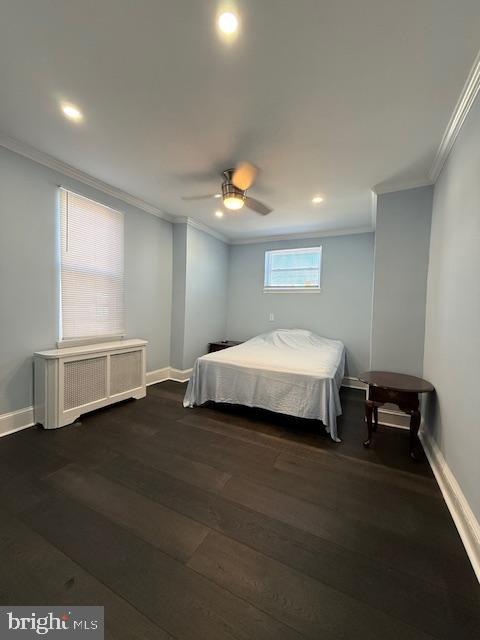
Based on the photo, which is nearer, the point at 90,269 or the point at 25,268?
the point at 25,268

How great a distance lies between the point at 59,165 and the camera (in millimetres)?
2574

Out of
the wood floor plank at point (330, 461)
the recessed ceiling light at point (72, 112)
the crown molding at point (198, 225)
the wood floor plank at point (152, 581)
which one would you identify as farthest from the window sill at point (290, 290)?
the wood floor plank at point (152, 581)

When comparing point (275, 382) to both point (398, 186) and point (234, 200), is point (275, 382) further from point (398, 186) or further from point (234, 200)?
point (398, 186)

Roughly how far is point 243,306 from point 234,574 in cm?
421

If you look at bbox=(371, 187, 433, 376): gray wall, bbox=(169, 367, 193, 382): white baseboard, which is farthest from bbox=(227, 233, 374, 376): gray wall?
bbox=(371, 187, 433, 376): gray wall

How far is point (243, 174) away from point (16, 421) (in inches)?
124

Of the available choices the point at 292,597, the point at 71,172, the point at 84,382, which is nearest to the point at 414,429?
the point at 292,597

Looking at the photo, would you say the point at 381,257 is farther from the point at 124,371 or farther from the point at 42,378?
the point at 42,378

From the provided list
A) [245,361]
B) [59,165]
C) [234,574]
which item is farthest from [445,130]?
[59,165]

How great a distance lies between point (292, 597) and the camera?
1071 millimetres

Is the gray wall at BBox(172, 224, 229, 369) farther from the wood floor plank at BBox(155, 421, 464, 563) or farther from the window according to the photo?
the wood floor plank at BBox(155, 421, 464, 563)

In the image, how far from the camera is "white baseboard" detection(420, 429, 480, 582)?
126 centimetres

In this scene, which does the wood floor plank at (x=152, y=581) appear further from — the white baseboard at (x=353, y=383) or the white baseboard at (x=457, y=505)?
the white baseboard at (x=353, y=383)

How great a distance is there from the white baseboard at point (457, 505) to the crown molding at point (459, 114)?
239cm
